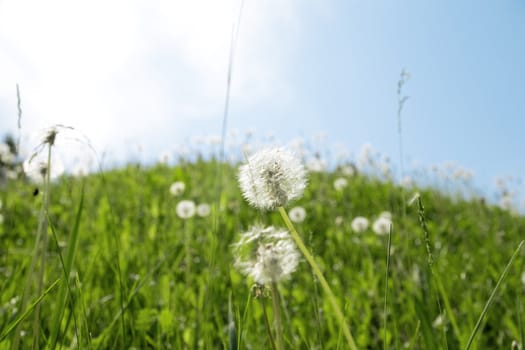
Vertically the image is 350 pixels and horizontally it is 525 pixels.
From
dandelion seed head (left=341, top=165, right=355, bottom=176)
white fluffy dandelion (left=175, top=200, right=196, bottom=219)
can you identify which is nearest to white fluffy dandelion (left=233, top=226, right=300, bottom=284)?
white fluffy dandelion (left=175, top=200, right=196, bottom=219)

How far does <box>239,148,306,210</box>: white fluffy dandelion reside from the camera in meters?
0.78

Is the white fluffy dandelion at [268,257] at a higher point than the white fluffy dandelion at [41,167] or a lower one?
lower

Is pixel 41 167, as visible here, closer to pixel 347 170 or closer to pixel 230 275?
pixel 230 275

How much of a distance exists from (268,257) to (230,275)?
43 cm

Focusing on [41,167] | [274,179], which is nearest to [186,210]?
[41,167]

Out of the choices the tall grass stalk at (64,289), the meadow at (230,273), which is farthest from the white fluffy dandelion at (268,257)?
the tall grass stalk at (64,289)

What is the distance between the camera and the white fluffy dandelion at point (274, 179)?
2.55 ft

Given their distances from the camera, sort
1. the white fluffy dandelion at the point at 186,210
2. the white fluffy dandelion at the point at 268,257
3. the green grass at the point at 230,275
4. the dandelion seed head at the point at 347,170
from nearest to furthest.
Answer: the white fluffy dandelion at the point at 268,257, the green grass at the point at 230,275, the white fluffy dandelion at the point at 186,210, the dandelion seed head at the point at 347,170

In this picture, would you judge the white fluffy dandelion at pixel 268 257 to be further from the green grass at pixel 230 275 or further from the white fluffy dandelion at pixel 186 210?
the white fluffy dandelion at pixel 186 210

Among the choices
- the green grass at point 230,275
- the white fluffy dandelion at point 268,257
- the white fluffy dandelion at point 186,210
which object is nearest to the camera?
the white fluffy dandelion at point 268,257

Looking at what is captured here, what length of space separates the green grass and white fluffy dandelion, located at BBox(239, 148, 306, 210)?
6 cm

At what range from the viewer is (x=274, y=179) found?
31.6 inches

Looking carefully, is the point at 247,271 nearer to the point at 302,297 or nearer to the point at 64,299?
the point at 64,299

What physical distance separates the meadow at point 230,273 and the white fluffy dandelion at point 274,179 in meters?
0.04
